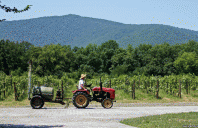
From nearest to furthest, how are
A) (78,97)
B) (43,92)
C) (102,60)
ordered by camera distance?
(78,97) → (43,92) → (102,60)

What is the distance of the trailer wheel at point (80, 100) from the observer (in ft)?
49.0

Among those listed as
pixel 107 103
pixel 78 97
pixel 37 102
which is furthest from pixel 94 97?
pixel 37 102

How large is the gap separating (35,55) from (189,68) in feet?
141

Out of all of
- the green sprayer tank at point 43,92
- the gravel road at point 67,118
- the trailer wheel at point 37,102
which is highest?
the green sprayer tank at point 43,92

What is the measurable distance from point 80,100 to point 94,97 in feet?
3.04

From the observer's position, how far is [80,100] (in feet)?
49.3

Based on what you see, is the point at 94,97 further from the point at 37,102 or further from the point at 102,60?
the point at 102,60

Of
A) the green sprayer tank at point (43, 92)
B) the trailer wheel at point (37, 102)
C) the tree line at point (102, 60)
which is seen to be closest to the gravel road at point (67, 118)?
the trailer wheel at point (37, 102)

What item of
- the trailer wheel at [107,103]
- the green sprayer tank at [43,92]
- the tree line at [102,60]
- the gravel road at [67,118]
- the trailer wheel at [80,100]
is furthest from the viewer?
the tree line at [102,60]

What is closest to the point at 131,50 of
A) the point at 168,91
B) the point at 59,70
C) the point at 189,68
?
the point at 189,68

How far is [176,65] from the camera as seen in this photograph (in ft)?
233

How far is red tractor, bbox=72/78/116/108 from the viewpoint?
49.0 feet

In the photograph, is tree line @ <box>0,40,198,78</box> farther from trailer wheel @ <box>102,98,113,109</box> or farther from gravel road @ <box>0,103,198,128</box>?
gravel road @ <box>0,103,198,128</box>

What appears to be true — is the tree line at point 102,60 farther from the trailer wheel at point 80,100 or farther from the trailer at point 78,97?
the trailer wheel at point 80,100
